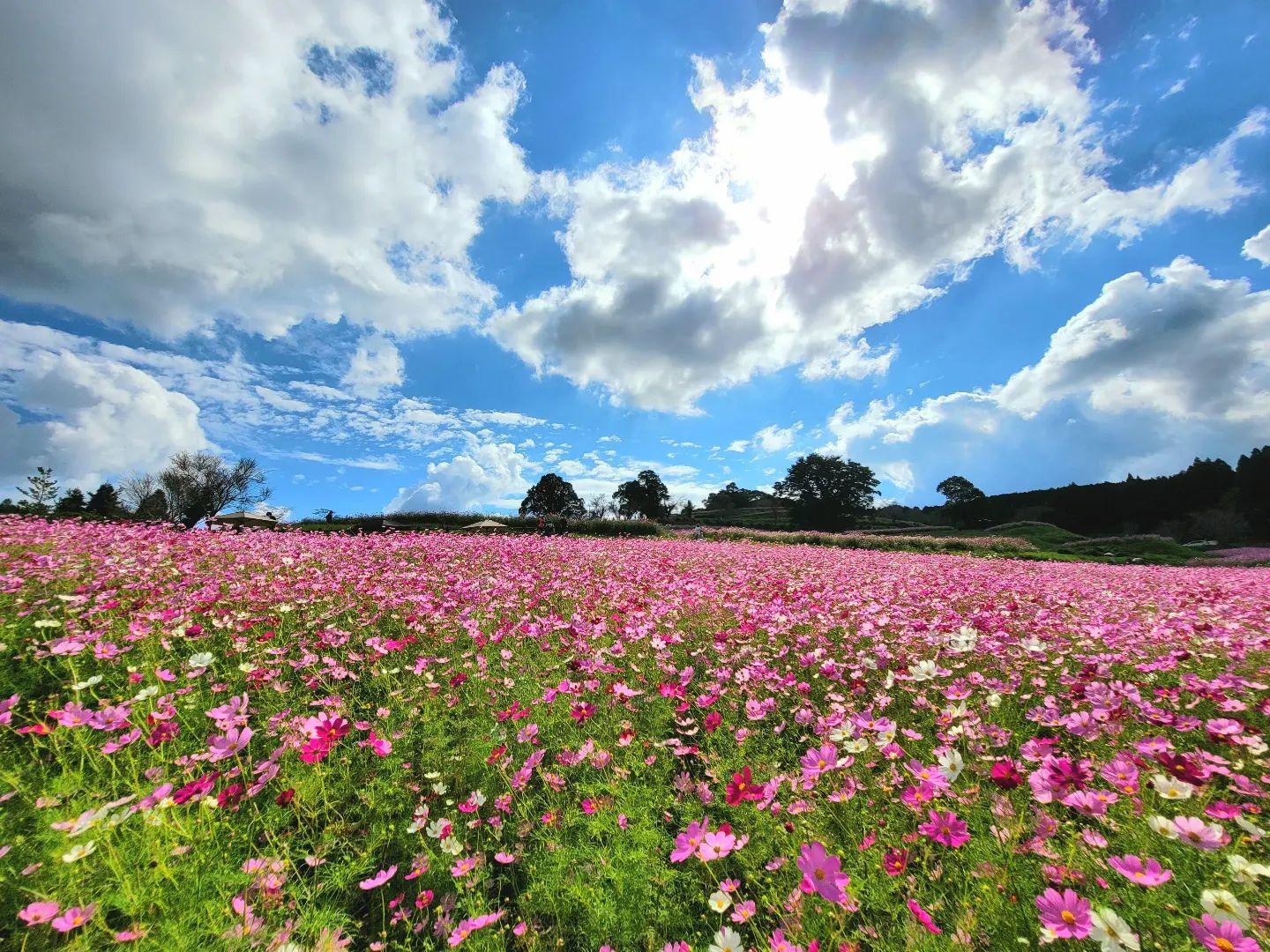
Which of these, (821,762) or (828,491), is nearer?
(821,762)

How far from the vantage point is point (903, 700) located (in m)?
4.27

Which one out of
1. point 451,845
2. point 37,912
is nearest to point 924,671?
point 451,845

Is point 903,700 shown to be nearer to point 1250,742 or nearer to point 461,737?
point 1250,742

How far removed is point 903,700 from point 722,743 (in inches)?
65.1

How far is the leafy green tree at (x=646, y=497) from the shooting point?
71.8 metres

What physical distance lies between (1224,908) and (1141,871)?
21 centimetres

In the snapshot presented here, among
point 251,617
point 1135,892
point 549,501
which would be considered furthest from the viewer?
point 549,501

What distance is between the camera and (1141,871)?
167 cm

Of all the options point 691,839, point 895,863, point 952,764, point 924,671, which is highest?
point 924,671

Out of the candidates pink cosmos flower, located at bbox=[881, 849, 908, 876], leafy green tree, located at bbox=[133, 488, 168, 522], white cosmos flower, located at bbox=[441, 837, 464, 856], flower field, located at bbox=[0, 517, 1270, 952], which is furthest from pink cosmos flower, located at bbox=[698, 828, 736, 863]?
leafy green tree, located at bbox=[133, 488, 168, 522]

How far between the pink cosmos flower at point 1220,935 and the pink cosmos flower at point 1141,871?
110 mm

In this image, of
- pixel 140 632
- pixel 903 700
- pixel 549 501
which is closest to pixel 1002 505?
pixel 549 501

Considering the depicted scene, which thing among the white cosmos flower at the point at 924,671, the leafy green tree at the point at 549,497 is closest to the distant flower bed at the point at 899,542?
the white cosmos flower at the point at 924,671

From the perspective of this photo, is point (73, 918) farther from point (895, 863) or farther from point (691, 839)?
point (895, 863)
